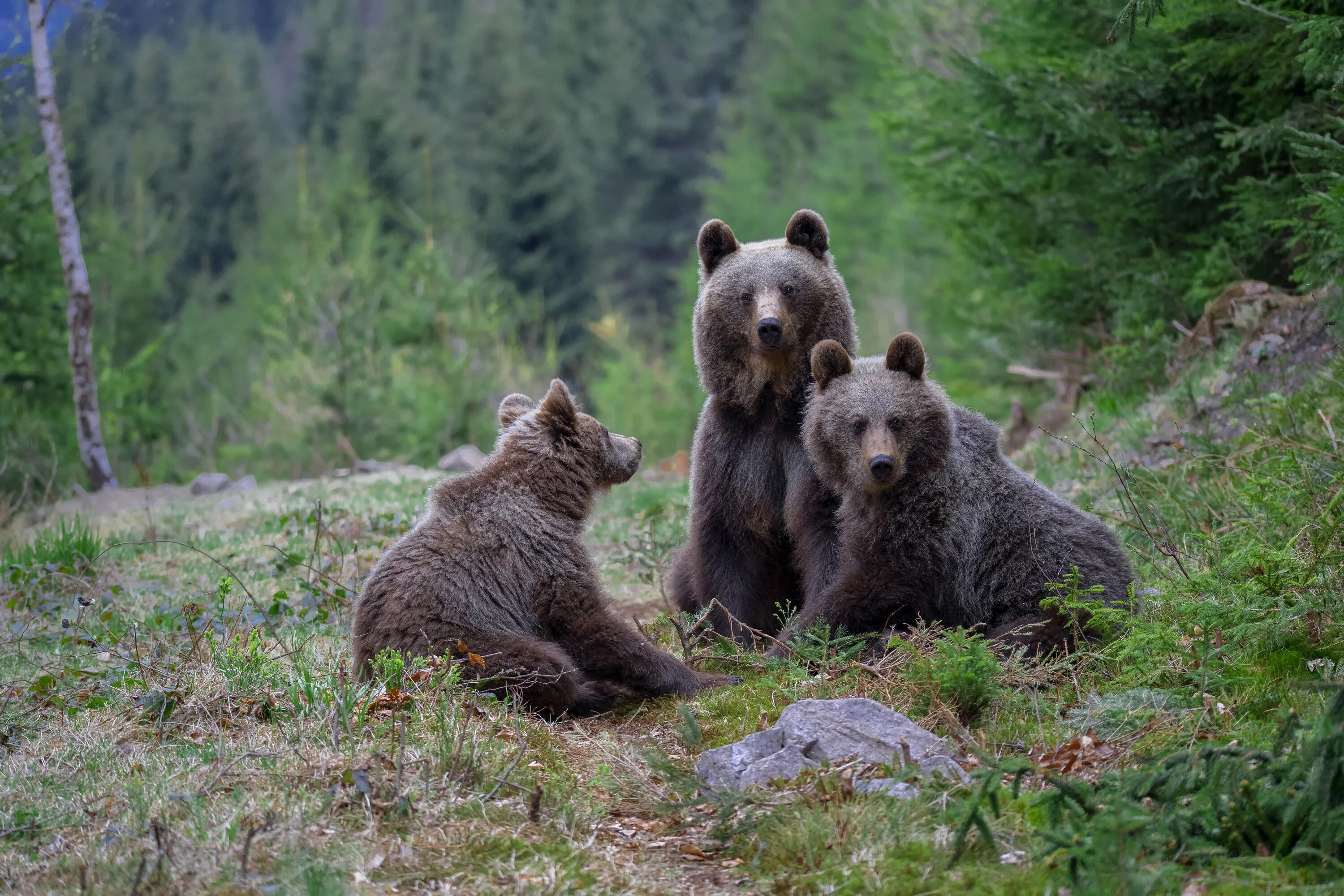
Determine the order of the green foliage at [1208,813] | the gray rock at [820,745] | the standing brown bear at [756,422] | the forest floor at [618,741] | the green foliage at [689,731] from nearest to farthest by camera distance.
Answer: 1. the green foliage at [1208,813]
2. the forest floor at [618,741]
3. the gray rock at [820,745]
4. the green foliage at [689,731]
5. the standing brown bear at [756,422]

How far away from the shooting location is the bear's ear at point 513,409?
6.29 m

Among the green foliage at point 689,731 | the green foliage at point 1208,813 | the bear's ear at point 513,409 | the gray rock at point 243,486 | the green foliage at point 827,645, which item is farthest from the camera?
the gray rock at point 243,486

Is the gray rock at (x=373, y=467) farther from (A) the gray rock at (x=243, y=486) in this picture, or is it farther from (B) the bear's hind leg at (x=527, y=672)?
(B) the bear's hind leg at (x=527, y=672)

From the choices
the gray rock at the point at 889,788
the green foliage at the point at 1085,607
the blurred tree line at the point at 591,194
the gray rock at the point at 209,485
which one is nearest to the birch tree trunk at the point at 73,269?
the blurred tree line at the point at 591,194

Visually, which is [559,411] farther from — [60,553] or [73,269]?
[73,269]

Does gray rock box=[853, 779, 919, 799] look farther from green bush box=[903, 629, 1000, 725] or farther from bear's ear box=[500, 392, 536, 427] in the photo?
bear's ear box=[500, 392, 536, 427]

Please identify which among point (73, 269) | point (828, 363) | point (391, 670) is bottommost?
point (391, 670)

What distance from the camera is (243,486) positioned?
12938 millimetres

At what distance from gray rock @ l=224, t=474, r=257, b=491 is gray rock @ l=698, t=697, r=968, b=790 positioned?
957cm

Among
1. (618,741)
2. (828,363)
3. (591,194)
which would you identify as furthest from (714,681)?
(591,194)

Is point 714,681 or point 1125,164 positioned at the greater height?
point 1125,164

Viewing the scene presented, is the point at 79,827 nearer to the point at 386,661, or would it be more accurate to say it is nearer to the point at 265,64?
the point at 386,661

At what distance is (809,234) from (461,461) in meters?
7.61

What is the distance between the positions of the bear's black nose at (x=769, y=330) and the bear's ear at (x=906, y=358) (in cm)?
58
